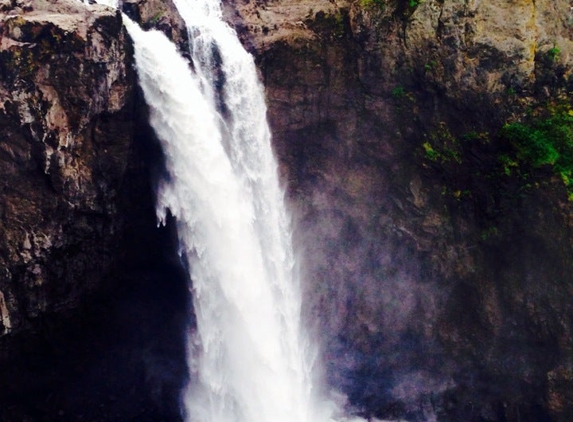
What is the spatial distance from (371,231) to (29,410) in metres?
12.1

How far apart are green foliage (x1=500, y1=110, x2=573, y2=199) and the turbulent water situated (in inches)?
320

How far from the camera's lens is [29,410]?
1347cm

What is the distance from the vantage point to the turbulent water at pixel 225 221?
14281 mm

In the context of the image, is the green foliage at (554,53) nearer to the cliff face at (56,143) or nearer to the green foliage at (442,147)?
the green foliage at (442,147)

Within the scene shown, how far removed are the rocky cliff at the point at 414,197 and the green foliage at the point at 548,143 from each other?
55mm

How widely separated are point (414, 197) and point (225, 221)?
278 inches

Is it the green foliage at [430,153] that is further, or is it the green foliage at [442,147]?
the green foliage at [430,153]

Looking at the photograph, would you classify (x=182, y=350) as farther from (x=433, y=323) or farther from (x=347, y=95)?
(x=347, y=95)

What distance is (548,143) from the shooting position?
52.3 feet

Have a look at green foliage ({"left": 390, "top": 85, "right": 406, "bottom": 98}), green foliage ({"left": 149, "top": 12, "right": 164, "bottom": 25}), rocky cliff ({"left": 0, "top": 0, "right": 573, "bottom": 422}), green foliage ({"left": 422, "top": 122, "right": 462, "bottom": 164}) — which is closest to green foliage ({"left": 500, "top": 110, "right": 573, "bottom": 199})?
rocky cliff ({"left": 0, "top": 0, "right": 573, "bottom": 422})

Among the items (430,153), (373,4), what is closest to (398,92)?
(430,153)

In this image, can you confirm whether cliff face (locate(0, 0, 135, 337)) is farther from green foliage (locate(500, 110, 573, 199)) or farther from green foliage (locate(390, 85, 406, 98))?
green foliage (locate(500, 110, 573, 199))

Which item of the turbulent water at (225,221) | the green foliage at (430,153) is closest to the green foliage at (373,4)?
the turbulent water at (225,221)

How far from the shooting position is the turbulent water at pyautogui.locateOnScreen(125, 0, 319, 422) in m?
14.3
